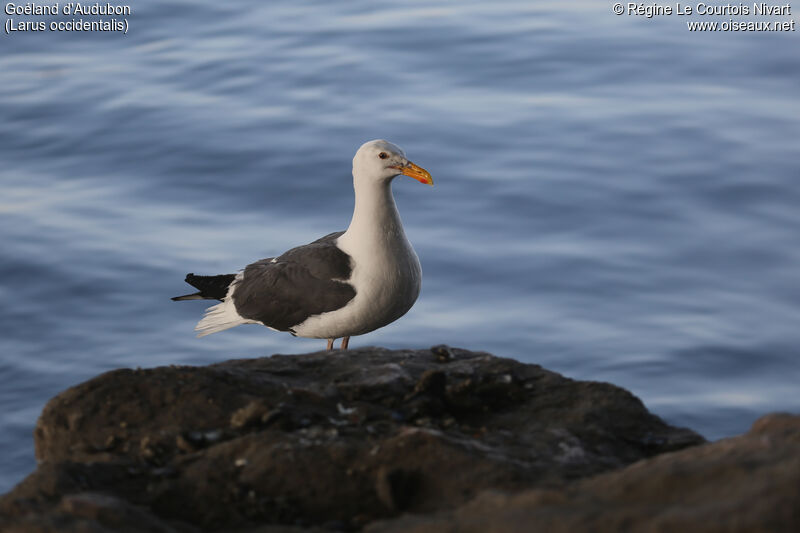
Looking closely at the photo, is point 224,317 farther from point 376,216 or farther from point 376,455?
point 376,455

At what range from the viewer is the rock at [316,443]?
2988 mm

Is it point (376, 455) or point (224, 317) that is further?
point (224, 317)

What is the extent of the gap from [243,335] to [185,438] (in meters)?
5.88

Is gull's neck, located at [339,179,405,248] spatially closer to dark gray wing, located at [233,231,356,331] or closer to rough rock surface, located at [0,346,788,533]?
dark gray wing, located at [233,231,356,331]

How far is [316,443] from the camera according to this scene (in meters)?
3.26

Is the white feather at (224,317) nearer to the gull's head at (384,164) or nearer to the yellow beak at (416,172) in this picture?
the gull's head at (384,164)

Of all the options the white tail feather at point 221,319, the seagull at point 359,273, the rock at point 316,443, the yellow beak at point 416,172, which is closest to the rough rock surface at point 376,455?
the rock at point 316,443

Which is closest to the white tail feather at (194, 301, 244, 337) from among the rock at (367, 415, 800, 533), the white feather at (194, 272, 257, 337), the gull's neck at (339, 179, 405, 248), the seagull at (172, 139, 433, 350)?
the white feather at (194, 272, 257, 337)

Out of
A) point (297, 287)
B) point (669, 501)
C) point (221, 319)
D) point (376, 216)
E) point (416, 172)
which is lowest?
point (669, 501)

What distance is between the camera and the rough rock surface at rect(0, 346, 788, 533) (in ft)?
8.45

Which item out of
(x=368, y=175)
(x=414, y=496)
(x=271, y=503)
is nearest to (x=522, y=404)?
(x=414, y=496)

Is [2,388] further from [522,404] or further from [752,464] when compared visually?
[752,464]

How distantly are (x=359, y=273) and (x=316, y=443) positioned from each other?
8.51 feet

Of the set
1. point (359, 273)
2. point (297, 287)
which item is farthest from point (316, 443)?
point (297, 287)
